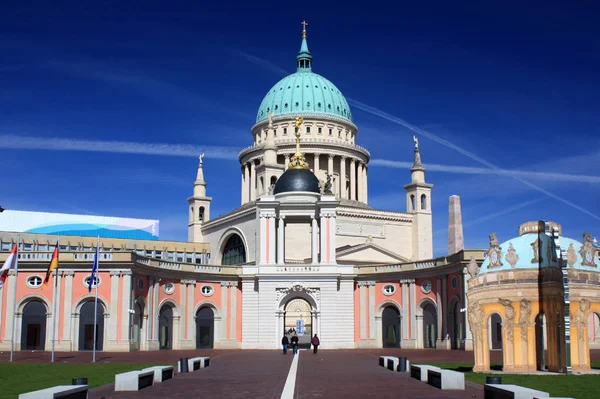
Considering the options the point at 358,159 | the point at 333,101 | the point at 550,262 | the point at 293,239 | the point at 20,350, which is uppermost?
the point at 333,101

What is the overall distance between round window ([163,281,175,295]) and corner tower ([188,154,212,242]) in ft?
128

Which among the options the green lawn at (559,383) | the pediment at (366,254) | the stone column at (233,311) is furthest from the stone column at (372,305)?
the green lawn at (559,383)

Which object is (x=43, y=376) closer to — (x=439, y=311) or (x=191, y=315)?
(x=191, y=315)

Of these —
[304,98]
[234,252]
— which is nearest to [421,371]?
[234,252]

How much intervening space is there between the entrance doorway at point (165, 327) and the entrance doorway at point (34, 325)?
9.76m

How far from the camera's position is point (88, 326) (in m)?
65.7

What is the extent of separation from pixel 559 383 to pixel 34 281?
46.3 m

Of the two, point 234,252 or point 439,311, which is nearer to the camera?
point 439,311

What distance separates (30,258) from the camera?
62.8 meters

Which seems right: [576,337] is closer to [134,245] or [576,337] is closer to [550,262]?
[550,262]

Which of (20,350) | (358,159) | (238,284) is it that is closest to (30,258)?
(20,350)

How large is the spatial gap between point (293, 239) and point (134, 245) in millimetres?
25881

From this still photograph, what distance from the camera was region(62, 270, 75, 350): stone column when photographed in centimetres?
6056

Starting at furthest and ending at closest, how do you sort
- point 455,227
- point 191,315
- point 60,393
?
point 455,227, point 191,315, point 60,393
